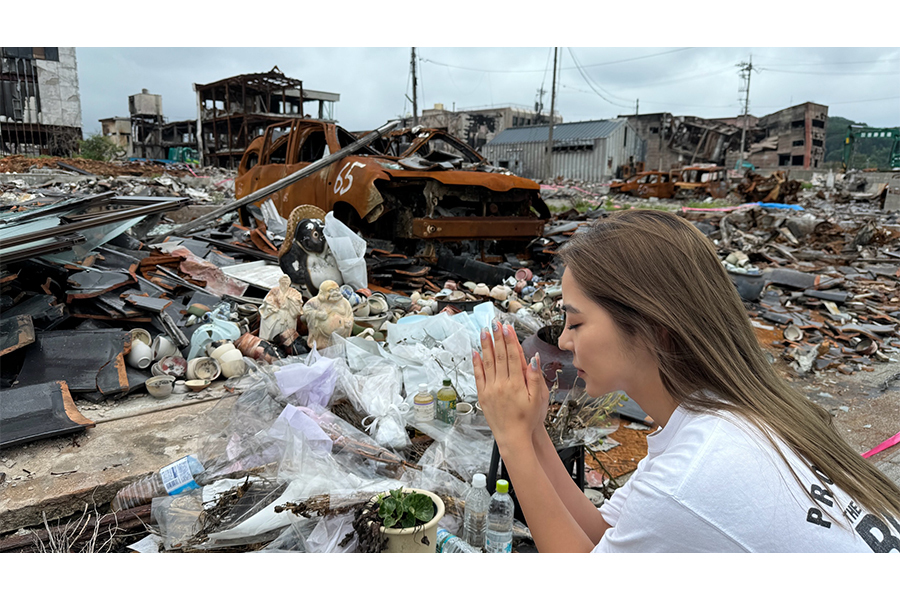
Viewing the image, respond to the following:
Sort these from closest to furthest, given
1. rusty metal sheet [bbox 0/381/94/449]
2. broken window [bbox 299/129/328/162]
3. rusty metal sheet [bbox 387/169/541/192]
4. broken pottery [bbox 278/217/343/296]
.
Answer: rusty metal sheet [bbox 0/381/94/449] → broken pottery [bbox 278/217/343/296] → rusty metal sheet [bbox 387/169/541/192] → broken window [bbox 299/129/328/162]

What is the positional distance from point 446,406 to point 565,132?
35.8 metres

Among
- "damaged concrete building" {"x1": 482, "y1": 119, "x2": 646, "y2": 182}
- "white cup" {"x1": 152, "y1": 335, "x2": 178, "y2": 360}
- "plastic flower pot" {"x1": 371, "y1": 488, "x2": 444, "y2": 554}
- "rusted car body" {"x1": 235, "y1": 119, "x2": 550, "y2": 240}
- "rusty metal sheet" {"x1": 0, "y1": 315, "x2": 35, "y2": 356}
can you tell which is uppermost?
"damaged concrete building" {"x1": 482, "y1": 119, "x2": 646, "y2": 182}

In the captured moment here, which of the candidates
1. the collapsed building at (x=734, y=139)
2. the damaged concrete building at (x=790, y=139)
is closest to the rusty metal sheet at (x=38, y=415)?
the collapsed building at (x=734, y=139)

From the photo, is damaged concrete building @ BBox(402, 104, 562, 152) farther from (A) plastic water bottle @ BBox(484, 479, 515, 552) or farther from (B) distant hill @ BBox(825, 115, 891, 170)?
(A) plastic water bottle @ BBox(484, 479, 515, 552)

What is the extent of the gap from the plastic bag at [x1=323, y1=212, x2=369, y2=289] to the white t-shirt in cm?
491

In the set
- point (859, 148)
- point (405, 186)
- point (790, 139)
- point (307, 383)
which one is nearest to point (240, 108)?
point (405, 186)

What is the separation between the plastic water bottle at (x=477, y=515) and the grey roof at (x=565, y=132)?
34038 millimetres

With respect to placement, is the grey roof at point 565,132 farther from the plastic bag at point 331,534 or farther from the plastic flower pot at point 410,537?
the plastic flower pot at point 410,537

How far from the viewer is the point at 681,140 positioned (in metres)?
36.5

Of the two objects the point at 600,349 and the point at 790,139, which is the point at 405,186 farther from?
the point at 790,139

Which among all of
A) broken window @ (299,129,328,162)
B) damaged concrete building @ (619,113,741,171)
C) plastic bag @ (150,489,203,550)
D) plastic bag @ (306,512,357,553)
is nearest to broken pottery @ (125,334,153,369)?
plastic bag @ (150,489,203,550)

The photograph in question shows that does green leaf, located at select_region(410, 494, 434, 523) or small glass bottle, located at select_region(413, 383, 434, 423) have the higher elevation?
green leaf, located at select_region(410, 494, 434, 523)

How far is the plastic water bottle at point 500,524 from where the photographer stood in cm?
193

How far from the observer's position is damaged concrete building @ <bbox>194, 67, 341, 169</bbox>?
2589 cm
